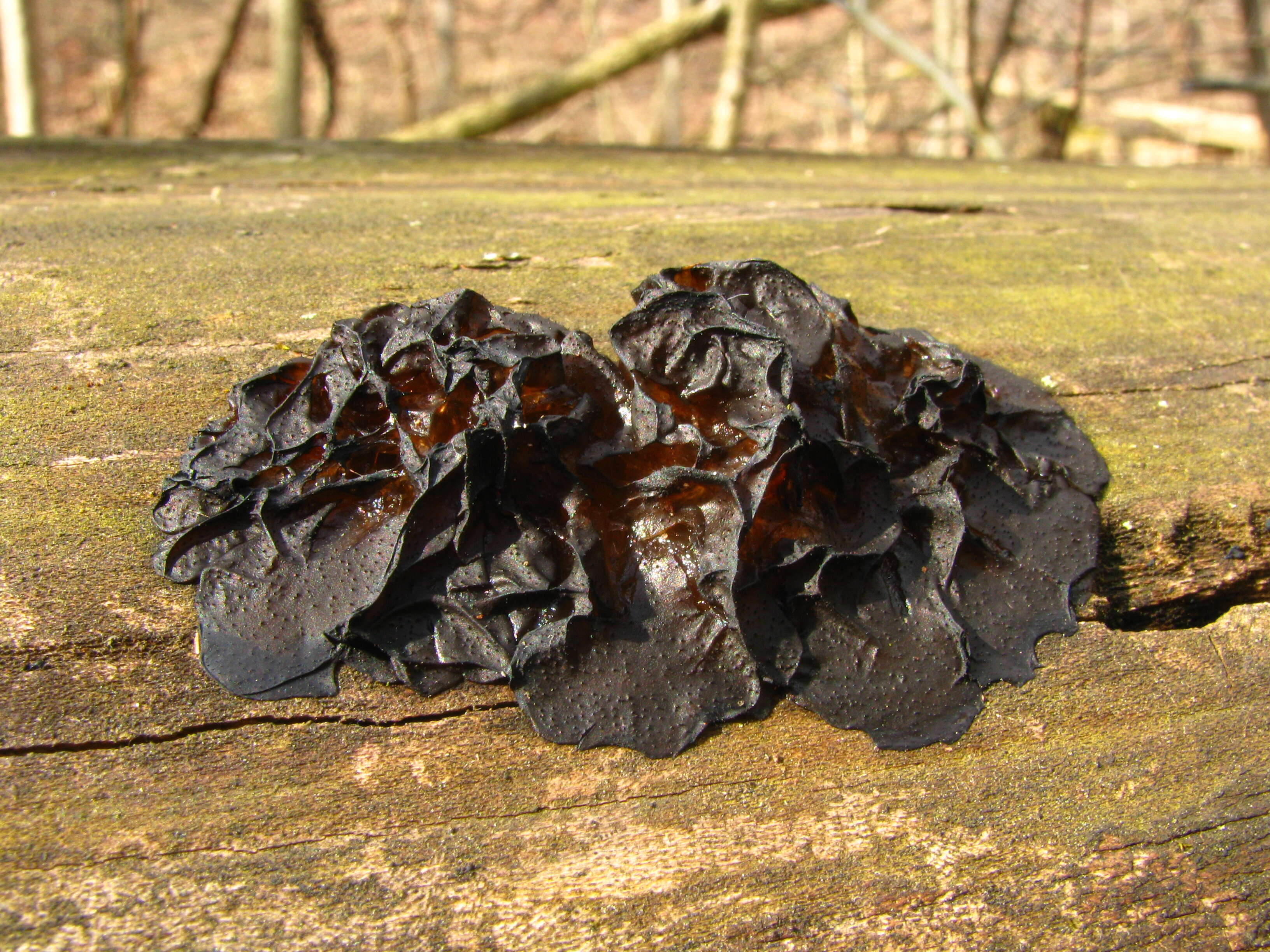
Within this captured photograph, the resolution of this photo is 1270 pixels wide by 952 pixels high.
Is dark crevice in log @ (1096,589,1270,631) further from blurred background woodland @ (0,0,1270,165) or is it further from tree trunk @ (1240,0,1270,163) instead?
tree trunk @ (1240,0,1270,163)

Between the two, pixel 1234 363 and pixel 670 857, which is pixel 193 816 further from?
pixel 1234 363

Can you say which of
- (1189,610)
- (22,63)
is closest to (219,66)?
(22,63)

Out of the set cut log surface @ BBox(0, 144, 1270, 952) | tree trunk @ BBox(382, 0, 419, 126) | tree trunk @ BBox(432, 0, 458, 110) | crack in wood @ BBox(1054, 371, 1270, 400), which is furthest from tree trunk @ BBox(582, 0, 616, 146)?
crack in wood @ BBox(1054, 371, 1270, 400)

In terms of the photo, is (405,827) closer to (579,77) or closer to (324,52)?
(579,77)

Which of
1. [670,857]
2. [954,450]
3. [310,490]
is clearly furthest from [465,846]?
[954,450]

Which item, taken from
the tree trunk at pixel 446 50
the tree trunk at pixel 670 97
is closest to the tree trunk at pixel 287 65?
the tree trunk at pixel 446 50

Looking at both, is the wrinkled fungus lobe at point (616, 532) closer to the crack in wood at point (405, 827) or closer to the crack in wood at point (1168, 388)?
the crack in wood at point (405, 827)
